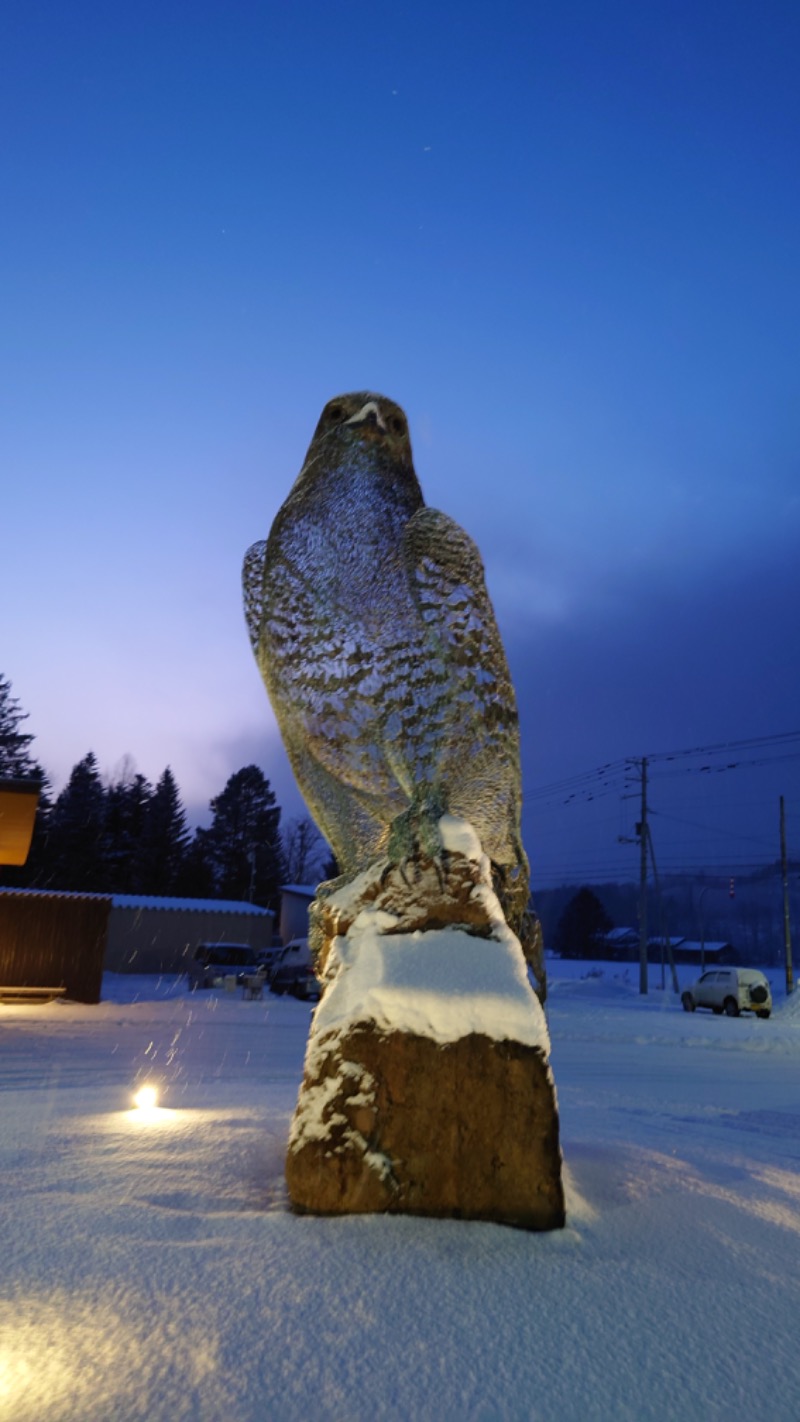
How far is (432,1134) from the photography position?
3.28 metres

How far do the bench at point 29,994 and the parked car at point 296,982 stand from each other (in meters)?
5.30

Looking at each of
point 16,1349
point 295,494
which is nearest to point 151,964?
point 295,494

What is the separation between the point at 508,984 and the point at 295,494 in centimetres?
303

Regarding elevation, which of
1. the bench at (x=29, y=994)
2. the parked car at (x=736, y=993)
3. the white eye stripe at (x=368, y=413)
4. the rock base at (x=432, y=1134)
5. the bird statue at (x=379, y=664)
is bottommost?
the bench at (x=29, y=994)

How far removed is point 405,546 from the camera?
4.89 m

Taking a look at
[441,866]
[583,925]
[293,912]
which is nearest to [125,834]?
[293,912]

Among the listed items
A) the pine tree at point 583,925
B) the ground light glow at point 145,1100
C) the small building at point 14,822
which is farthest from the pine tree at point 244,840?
the ground light glow at point 145,1100

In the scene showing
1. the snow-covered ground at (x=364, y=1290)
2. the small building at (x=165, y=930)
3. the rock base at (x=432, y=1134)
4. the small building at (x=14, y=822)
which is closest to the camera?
the snow-covered ground at (x=364, y=1290)

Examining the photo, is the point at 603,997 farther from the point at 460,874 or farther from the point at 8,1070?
the point at 460,874

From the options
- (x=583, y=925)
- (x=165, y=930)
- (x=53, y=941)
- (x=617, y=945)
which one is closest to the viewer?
(x=53, y=941)

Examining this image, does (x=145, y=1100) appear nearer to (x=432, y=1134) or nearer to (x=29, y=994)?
(x=432, y=1134)

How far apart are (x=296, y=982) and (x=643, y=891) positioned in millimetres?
11762

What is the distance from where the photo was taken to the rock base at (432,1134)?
3213mm

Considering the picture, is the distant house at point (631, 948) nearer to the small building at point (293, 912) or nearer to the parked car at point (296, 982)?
the small building at point (293, 912)
